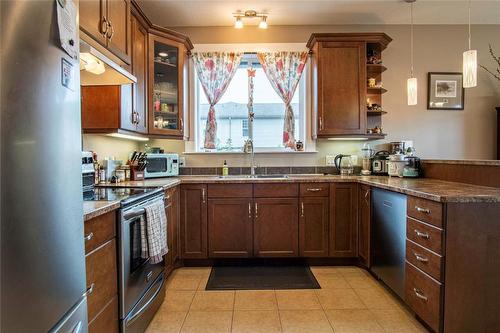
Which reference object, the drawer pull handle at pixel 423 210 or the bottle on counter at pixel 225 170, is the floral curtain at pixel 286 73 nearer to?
the bottle on counter at pixel 225 170

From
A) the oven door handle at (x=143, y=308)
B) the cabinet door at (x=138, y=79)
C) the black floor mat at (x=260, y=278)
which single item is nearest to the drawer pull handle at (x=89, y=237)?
the oven door handle at (x=143, y=308)

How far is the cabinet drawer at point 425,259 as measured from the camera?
1.63 metres

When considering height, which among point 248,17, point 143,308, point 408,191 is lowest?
point 143,308

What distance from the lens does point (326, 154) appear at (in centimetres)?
346

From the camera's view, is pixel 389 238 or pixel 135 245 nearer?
pixel 135 245

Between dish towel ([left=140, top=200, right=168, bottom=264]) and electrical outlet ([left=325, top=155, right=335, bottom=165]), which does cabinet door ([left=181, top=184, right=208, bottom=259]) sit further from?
electrical outlet ([left=325, top=155, right=335, bottom=165])

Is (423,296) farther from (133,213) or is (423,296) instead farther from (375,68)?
(375,68)

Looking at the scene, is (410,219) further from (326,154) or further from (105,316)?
(105,316)

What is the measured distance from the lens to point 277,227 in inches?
112

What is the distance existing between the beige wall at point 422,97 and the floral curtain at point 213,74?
216 millimetres

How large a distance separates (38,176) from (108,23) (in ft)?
4.47

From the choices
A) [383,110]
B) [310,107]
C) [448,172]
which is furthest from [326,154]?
[448,172]

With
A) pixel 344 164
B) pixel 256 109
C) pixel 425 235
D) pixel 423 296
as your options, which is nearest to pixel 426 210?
pixel 425 235

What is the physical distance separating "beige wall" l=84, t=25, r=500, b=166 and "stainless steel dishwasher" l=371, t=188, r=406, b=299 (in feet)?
3.83
